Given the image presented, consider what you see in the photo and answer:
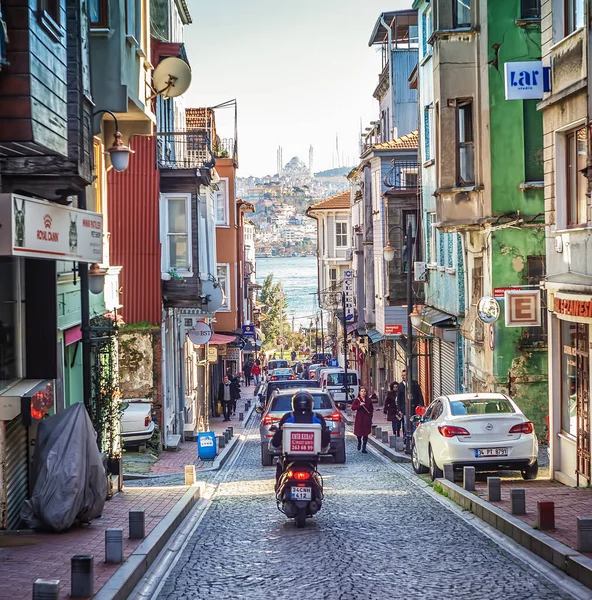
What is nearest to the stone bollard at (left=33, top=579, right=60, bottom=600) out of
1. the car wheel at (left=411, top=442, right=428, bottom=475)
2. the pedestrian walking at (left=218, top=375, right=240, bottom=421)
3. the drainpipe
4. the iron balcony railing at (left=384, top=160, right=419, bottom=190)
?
the car wheel at (left=411, top=442, right=428, bottom=475)

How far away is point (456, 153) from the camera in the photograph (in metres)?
26.2

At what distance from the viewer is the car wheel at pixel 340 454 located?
25453mm

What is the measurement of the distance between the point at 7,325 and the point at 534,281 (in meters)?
14.3

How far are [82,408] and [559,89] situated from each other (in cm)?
865

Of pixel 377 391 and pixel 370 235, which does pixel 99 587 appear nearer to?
pixel 370 235

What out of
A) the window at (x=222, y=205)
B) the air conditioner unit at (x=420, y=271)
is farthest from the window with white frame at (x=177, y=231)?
the window at (x=222, y=205)

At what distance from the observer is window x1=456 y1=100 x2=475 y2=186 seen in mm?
26297

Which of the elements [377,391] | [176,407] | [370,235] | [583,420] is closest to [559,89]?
[583,420]

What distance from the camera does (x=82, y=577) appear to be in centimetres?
968

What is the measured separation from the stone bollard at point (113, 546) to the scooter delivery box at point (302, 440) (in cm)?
372

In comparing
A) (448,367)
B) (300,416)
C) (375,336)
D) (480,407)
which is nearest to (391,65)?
(375,336)

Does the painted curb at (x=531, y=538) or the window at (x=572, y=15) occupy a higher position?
the window at (x=572, y=15)

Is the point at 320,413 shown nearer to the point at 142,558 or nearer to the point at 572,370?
the point at 572,370

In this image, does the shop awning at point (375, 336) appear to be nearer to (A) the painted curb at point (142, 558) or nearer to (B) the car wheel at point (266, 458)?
(B) the car wheel at point (266, 458)
